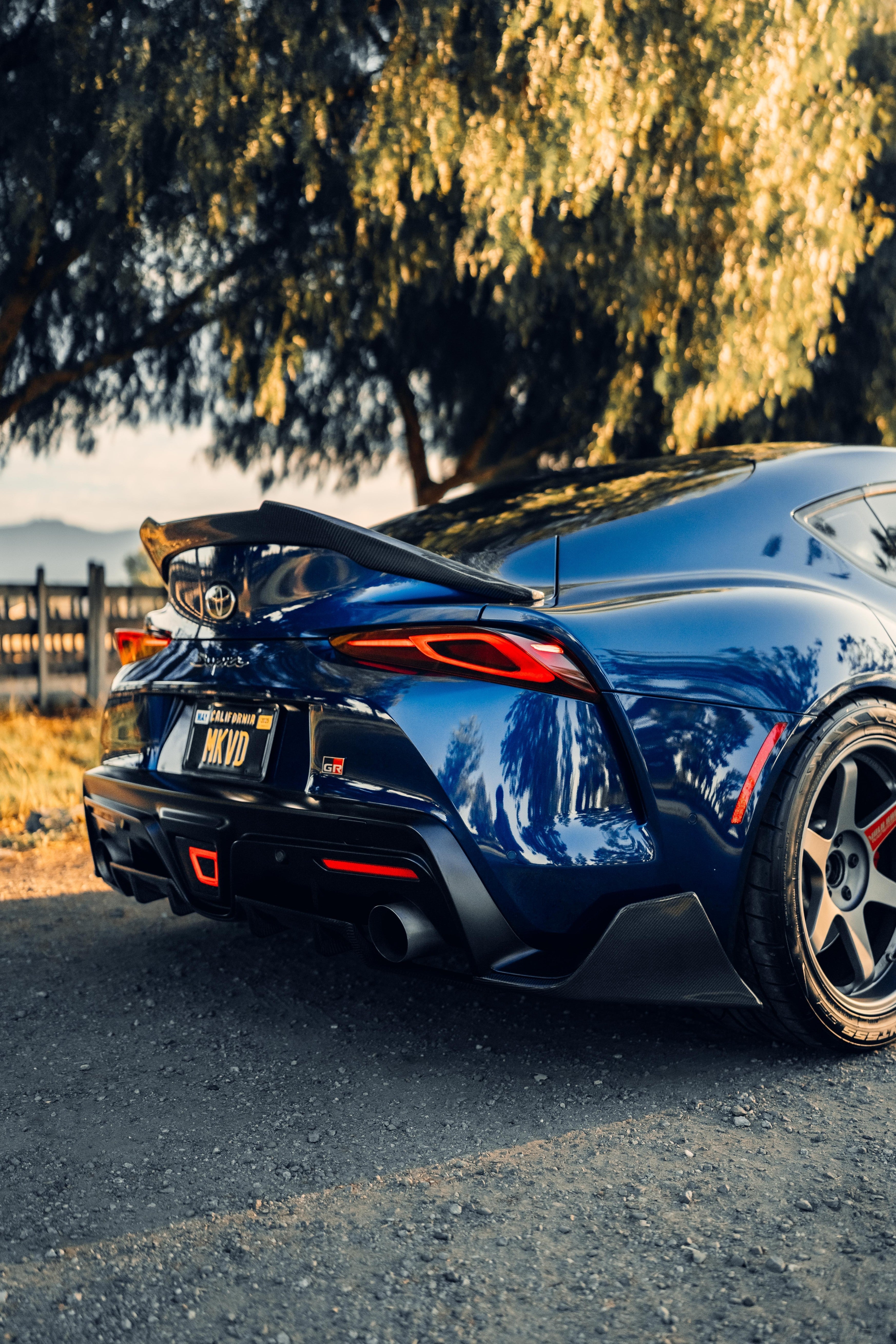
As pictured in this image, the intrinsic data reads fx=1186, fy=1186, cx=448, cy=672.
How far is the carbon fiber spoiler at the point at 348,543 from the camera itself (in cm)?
261

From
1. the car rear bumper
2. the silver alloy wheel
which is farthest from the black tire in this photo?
the car rear bumper

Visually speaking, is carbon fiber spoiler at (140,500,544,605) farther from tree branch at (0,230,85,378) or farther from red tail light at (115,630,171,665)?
tree branch at (0,230,85,378)

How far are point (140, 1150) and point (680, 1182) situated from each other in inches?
42.9

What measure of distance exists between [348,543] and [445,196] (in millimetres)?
6840

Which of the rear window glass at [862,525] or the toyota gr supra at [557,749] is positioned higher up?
the rear window glass at [862,525]

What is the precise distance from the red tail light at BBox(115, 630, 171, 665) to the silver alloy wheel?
1776 millimetres

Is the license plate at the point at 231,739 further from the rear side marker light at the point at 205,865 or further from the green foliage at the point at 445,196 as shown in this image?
the green foliage at the point at 445,196

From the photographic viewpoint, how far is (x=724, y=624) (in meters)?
2.79

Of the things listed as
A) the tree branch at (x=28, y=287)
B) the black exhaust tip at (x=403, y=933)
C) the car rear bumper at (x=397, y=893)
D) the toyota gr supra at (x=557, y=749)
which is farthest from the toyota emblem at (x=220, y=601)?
the tree branch at (x=28, y=287)

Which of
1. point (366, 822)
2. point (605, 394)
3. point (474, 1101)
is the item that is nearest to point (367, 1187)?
point (474, 1101)

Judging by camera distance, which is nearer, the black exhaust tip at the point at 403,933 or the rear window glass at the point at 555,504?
the black exhaust tip at the point at 403,933

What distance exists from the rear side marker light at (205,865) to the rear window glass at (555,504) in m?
0.93

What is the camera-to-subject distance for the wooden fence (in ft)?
39.6

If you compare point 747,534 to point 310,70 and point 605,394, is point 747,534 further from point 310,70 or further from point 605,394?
point 605,394
